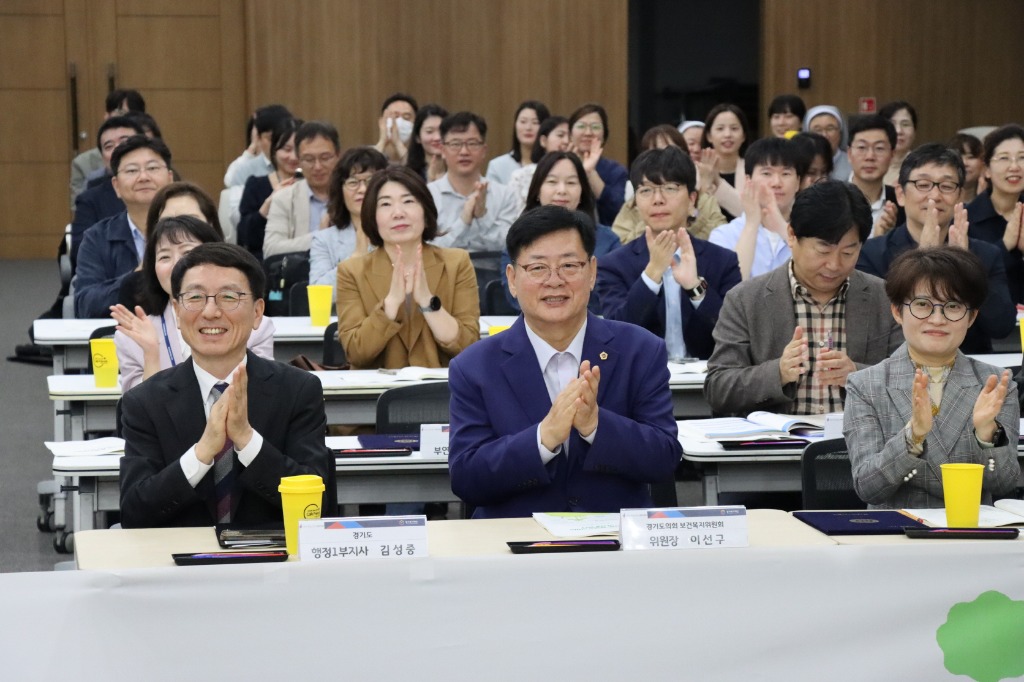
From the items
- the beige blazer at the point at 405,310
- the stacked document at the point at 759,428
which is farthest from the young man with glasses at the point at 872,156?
the stacked document at the point at 759,428

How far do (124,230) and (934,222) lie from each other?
3.37 m

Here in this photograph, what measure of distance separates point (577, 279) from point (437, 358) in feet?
6.23

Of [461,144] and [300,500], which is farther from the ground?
[461,144]

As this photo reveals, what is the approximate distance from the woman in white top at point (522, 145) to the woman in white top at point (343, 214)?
2.70 meters

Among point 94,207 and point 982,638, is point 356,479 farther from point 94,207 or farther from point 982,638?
point 94,207

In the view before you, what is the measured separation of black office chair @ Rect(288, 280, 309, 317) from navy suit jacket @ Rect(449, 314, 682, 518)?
330 centimetres

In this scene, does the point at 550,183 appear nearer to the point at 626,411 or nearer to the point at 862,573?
the point at 626,411

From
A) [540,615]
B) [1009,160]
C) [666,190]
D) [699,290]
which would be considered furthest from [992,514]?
[1009,160]

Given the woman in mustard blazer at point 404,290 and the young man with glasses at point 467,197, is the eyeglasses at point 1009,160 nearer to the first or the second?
the young man with glasses at point 467,197

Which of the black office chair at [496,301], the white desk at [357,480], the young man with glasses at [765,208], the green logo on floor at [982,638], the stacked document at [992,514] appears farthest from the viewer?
the black office chair at [496,301]

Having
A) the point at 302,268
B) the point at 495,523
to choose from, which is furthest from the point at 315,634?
the point at 302,268

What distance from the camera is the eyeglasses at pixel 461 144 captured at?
7.73 m

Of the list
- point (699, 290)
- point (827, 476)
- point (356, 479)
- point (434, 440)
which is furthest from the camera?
point (699, 290)

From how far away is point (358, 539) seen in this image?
2.35 m
